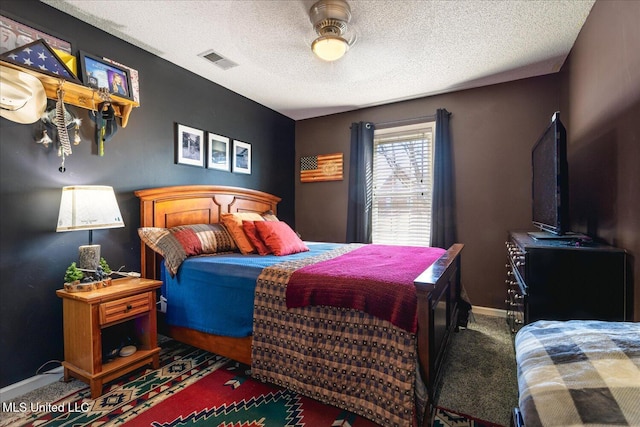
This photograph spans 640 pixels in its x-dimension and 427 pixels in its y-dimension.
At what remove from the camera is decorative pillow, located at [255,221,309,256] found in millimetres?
2633

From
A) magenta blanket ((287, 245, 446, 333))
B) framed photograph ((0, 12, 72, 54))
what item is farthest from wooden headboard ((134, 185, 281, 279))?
magenta blanket ((287, 245, 446, 333))

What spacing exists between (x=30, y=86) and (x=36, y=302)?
1.39 metres

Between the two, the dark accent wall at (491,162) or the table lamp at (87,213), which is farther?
the dark accent wall at (491,162)

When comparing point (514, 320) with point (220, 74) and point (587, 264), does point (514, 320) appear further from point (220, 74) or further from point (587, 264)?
point (220, 74)

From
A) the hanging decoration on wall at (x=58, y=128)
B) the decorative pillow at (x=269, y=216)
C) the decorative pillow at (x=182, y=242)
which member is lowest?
the decorative pillow at (x=182, y=242)

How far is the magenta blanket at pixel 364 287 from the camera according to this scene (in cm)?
146

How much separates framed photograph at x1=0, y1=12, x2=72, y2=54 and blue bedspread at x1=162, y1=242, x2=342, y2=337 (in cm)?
172

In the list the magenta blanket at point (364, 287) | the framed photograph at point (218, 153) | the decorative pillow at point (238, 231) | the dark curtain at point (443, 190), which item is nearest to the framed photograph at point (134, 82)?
the framed photograph at point (218, 153)

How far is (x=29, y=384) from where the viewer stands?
1952mm

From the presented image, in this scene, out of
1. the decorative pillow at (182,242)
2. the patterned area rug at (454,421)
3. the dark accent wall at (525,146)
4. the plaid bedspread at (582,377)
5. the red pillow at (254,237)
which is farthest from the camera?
the red pillow at (254,237)

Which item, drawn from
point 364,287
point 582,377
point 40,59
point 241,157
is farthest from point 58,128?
point 582,377

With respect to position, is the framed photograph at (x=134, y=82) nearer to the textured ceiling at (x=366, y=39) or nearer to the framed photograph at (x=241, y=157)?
the textured ceiling at (x=366, y=39)

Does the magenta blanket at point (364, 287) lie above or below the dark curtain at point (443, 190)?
below

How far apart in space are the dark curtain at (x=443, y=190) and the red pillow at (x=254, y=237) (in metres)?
2.06
